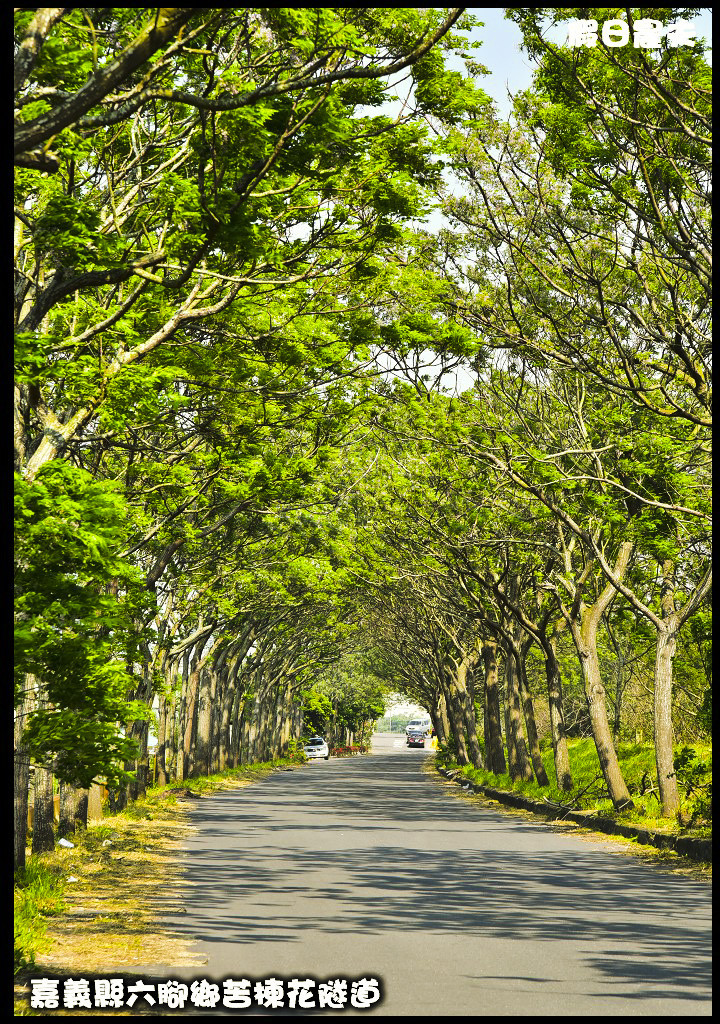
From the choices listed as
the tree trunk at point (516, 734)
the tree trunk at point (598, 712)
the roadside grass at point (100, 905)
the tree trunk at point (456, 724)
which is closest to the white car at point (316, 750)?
the tree trunk at point (456, 724)

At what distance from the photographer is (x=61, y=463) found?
9414 mm

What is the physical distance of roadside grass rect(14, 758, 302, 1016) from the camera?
27.8ft

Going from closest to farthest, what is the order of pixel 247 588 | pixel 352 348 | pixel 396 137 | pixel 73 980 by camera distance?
pixel 73 980 → pixel 396 137 → pixel 352 348 → pixel 247 588

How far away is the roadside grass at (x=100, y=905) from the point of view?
27.8 ft

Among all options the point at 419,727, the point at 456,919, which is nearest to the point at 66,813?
the point at 456,919

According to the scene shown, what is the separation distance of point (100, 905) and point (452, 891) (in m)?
4.01

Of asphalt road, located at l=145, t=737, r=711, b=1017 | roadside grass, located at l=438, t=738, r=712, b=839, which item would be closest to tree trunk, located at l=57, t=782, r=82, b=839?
asphalt road, located at l=145, t=737, r=711, b=1017

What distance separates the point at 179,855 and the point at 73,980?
10448 mm

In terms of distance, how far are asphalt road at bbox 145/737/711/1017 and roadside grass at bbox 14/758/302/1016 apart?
384mm

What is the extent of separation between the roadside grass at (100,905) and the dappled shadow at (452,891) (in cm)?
44

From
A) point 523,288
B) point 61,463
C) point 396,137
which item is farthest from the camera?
point 523,288

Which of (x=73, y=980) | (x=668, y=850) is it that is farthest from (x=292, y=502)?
(x=73, y=980)

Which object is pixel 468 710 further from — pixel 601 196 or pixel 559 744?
pixel 601 196

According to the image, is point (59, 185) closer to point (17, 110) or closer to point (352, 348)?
point (17, 110)
